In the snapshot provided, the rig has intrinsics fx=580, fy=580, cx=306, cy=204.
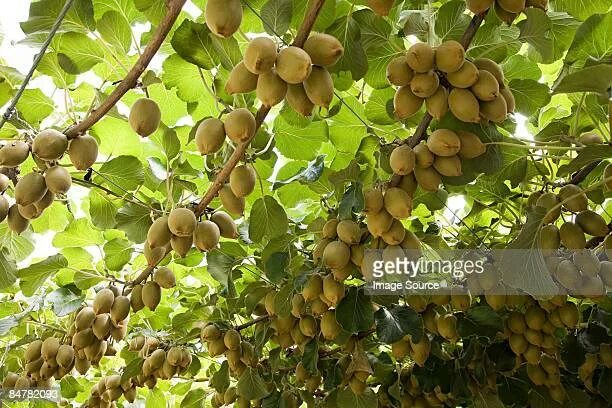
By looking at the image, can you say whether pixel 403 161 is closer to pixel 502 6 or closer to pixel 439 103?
pixel 439 103

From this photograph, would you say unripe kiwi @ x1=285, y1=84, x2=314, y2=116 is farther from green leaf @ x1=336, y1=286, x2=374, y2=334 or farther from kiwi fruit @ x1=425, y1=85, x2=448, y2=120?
green leaf @ x1=336, y1=286, x2=374, y2=334

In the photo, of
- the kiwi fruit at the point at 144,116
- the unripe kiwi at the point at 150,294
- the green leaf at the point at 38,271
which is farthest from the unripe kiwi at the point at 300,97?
the green leaf at the point at 38,271

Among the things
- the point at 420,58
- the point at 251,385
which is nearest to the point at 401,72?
the point at 420,58

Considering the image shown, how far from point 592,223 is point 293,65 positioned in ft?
2.44

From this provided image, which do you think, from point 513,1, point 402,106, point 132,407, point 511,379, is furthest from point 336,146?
point 132,407

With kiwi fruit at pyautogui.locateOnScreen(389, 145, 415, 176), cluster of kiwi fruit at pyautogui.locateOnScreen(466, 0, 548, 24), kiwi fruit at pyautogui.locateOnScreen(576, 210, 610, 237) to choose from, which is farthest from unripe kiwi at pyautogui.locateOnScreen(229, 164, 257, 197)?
kiwi fruit at pyautogui.locateOnScreen(576, 210, 610, 237)

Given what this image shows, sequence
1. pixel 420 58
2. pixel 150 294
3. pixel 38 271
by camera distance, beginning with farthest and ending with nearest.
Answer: pixel 38 271
pixel 150 294
pixel 420 58

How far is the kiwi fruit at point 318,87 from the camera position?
902mm

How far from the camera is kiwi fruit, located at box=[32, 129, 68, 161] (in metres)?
1.06

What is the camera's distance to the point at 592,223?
1.20 m

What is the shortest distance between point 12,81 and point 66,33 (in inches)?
10.5

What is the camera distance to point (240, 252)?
168 cm

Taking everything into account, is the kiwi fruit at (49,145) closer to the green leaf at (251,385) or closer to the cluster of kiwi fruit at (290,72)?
the cluster of kiwi fruit at (290,72)

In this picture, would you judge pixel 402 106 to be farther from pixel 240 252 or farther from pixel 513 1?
pixel 240 252
